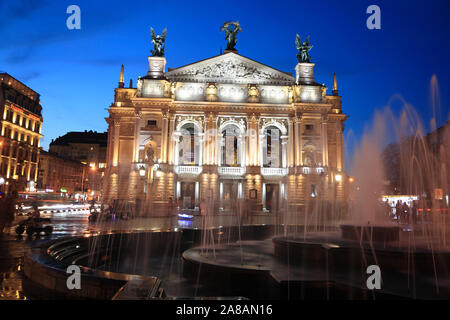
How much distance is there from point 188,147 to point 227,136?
5.94 m

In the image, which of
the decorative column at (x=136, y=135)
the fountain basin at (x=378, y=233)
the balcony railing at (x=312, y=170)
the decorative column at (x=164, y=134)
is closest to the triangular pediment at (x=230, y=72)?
the decorative column at (x=164, y=134)

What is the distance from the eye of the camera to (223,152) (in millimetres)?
45062

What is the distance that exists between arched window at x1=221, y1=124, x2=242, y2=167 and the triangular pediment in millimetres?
6778

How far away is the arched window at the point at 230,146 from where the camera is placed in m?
43.0

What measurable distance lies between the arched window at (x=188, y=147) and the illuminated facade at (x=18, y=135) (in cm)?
2729

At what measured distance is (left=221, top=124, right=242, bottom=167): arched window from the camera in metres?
43.0

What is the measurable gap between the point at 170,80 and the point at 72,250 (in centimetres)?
3545

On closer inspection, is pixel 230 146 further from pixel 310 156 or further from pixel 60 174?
pixel 60 174

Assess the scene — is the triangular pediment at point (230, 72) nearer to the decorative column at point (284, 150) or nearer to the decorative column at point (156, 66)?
the decorative column at point (156, 66)

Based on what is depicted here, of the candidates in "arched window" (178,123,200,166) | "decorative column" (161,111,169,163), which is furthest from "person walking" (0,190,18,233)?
"arched window" (178,123,200,166)

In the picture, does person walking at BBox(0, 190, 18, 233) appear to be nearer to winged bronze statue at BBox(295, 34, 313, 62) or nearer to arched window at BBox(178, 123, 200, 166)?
arched window at BBox(178, 123, 200, 166)
